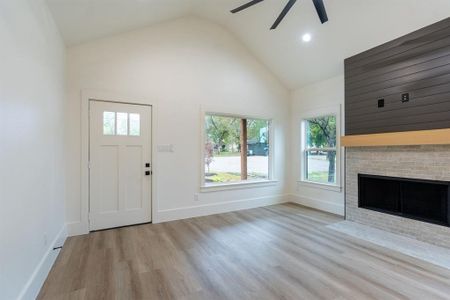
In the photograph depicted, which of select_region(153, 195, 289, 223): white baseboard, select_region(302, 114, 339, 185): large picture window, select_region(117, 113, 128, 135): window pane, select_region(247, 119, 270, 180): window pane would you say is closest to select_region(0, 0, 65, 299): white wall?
select_region(117, 113, 128, 135): window pane

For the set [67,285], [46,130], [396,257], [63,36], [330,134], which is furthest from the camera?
[330,134]

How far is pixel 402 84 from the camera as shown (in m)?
3.47

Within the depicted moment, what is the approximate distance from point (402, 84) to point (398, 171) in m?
1.33

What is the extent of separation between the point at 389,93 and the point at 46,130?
473 centimetres

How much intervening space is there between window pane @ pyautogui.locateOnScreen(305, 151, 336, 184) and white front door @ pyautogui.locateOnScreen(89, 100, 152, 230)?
3.63m

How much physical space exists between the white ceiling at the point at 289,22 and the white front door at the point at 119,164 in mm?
1250

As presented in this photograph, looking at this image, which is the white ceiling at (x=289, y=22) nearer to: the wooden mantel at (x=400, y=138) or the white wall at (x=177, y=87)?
the white wall at (x=177, y=87)

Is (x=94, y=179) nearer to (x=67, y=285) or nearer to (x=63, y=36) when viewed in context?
(x=67, y=285)

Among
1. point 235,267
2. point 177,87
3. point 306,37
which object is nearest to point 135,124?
point 177,87

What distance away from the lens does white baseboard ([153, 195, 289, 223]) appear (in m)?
4.24

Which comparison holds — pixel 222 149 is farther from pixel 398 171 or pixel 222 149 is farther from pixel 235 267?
pixel 398 171

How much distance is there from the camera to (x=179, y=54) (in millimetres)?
4418

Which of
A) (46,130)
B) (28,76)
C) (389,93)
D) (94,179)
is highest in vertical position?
(389,93)

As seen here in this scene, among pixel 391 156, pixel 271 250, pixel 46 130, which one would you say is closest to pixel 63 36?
pixel 46 130
